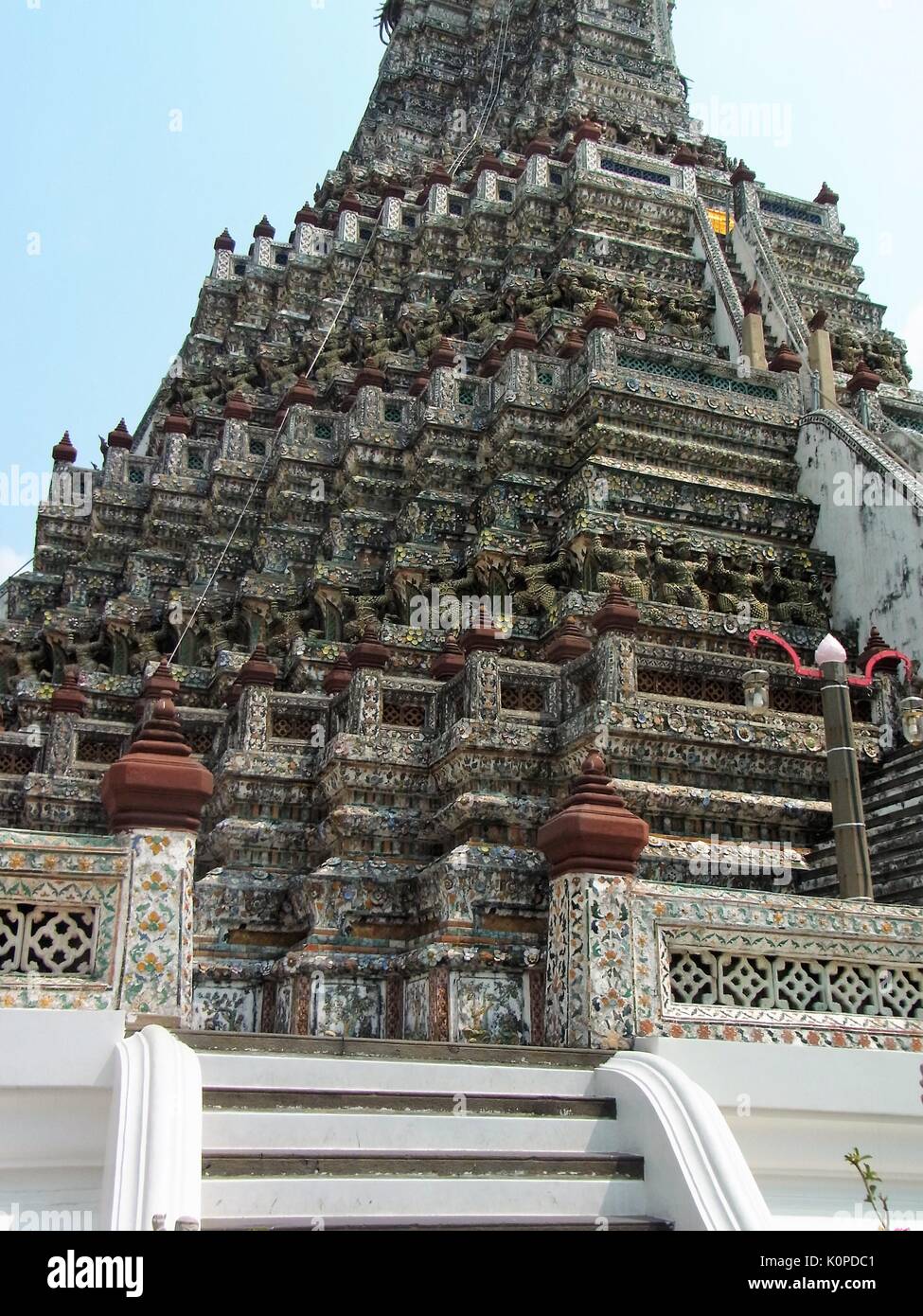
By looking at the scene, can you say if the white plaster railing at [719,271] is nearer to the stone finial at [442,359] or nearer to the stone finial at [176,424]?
the stone finial at [442,359]

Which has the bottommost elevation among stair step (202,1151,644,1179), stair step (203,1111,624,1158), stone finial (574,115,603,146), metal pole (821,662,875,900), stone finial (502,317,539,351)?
stair step (202,1151,644,1179)

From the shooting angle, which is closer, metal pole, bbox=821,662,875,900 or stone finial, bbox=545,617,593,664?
metal pole, bbox=821,662,875,900

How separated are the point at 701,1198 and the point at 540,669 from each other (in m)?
7.31

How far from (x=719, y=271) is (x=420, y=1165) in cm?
2048

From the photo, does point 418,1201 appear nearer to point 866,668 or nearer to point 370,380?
point 866,668

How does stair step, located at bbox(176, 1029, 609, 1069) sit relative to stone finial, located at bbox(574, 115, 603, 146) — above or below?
below

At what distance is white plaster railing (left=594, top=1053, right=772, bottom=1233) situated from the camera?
19.8ft

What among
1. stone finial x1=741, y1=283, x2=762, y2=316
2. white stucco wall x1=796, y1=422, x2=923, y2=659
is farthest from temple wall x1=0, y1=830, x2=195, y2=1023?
stone finial x1=741, y1=283, x2=762, y2=316

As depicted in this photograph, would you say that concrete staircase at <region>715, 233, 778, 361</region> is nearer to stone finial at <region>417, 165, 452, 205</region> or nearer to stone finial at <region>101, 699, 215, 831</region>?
stone finial at <region>417, 165, 452, 205</region>

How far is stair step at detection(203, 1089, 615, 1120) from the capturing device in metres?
6.56

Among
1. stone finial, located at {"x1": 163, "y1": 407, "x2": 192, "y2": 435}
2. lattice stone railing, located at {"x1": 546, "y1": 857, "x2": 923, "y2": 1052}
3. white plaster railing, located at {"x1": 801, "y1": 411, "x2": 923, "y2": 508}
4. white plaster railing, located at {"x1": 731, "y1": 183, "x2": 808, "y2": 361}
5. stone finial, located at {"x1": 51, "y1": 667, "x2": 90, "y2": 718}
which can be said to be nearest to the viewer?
lattice stone railing, located at {"x1": 546, "y1": 857, "x2": 923, "y2": 1052}

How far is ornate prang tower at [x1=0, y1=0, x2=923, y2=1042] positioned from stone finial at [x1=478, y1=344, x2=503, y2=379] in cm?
20

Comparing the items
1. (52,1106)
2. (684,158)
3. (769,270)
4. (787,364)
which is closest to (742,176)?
(684,158)

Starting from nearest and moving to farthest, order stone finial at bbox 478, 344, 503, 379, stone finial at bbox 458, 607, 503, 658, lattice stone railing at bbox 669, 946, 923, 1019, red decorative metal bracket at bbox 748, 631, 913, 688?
lattice stone railing at bbox 669, 946, 923, 1019, stone finial at bbox 458, 607, 503, 658, red decorative metal bracket at bbox 748, 631, 913, 688, stone finial at bbox 478, 344, 503, 379
